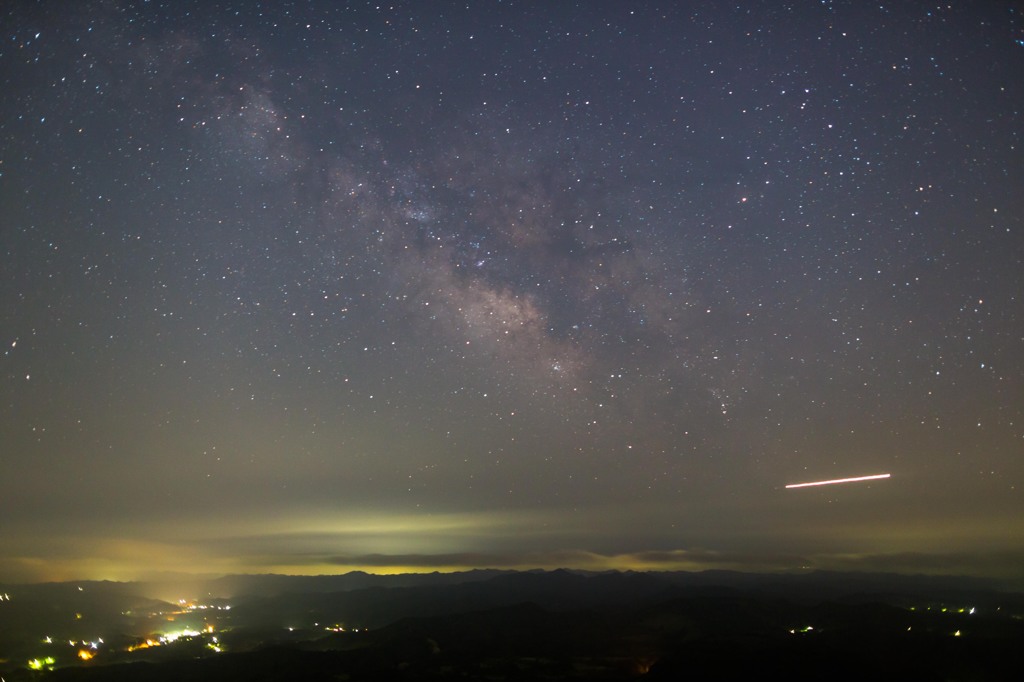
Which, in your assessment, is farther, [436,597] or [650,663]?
[436,597]

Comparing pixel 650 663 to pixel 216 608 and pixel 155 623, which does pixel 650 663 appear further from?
pixel 216 608

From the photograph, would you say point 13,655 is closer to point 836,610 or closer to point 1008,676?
point 1008,676

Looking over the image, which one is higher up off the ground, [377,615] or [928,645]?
[928,645]

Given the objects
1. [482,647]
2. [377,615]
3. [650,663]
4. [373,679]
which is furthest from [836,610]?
[377,615]

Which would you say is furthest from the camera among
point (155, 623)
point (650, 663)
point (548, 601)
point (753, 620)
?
point (548, 601)

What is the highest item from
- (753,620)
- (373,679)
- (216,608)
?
(373,679)

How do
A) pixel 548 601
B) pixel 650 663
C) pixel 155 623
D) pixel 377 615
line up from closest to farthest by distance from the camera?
pixel 650 663 < pixel 155 623 < pixel 377 615 < pixel 548 601

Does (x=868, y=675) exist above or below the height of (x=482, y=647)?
above

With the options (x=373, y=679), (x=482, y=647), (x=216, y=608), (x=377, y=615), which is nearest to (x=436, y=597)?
(x=377, y=615)

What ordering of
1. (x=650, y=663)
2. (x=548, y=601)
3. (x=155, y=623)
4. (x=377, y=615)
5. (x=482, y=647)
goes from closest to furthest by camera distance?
(x=650, y=663) < (x=482, y=647) < (x=155, y=623) < (x=377, y=615) < (x=548, y=601)
